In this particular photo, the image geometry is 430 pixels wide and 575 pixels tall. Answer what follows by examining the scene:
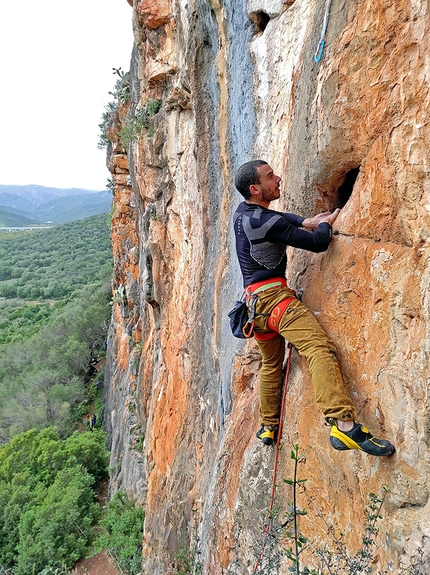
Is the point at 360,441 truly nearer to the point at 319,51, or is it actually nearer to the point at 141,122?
the point at 319,51

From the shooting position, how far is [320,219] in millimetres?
3539

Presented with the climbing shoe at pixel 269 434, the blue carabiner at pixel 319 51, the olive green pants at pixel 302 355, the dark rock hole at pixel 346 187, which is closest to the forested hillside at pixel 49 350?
the climbing shoe at pixel 269 434

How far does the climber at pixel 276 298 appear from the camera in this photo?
3.00 m

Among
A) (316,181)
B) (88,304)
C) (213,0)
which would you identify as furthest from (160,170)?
(88,304)

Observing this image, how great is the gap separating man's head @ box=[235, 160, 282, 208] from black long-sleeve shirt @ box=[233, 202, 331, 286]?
11 centimetres

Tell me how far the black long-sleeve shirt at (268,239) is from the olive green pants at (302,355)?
22cm

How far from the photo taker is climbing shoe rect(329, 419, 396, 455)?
8.67ft

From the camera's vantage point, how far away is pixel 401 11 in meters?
2.71

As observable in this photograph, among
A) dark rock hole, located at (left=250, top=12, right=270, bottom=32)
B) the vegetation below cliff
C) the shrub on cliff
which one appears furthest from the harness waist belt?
the vegetation below cliff

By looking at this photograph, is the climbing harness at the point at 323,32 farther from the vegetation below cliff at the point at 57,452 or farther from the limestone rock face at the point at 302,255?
the vegetation below cliff at the point at 57,452

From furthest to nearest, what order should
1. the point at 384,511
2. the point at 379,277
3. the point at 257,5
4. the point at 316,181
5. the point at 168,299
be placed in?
the point at 168,299 < the point at 257,5 < the point at 316,181 < the point at 379,277 < the point at 384,511

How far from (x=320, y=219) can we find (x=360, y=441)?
1.79 metres

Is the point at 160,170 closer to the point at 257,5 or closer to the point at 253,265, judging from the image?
the point at 257,5

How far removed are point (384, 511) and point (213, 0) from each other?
243 inches
